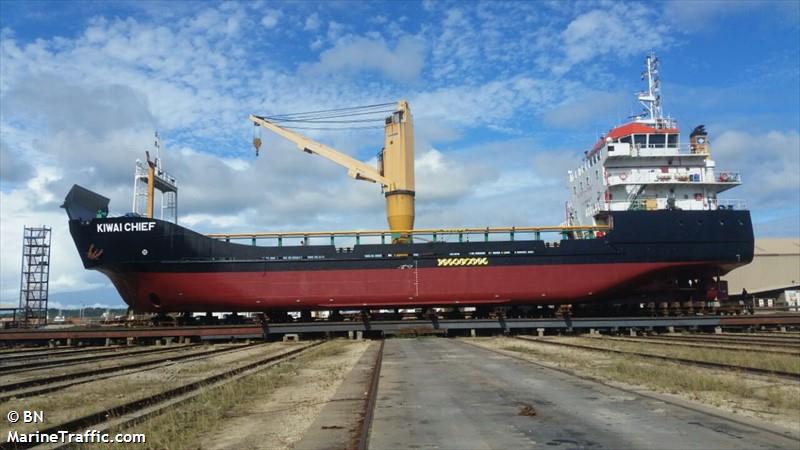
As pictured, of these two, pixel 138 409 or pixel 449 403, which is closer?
pixel 138 409

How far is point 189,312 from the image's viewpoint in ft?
87.9

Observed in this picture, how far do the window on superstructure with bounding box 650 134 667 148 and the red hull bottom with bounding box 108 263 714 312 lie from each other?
8805 millimetres

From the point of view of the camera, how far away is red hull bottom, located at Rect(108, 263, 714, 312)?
85.3 feet

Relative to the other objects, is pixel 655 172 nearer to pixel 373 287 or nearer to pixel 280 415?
pixel 373 287

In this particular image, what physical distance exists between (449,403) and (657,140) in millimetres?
28811

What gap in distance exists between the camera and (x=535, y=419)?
708 centimetres

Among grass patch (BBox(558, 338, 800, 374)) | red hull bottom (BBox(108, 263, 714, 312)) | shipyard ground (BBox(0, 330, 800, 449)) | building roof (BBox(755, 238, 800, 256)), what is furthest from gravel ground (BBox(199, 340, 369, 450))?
building roof (BBox(755, 238, 800, 256))

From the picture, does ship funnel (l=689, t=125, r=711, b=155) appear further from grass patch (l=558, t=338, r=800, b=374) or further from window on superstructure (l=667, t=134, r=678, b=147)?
grass patch (l=558, t=338, r=800, b=374)

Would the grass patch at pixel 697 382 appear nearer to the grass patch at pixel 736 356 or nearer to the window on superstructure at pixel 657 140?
the grass patch at pixel 736 356

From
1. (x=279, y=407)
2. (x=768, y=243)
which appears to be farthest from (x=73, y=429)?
(x=768, y=243)

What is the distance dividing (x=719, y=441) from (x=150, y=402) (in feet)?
25.7

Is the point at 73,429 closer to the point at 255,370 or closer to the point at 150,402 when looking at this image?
the point at 150,402

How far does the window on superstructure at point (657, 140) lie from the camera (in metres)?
32.4

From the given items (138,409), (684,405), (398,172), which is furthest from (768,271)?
(138,409)
